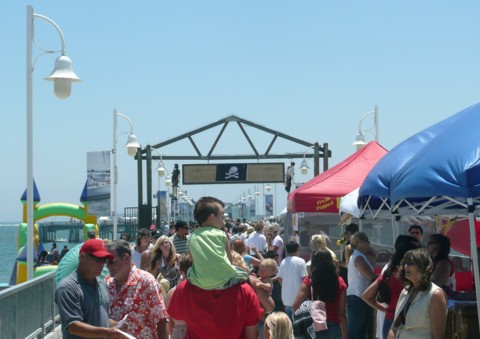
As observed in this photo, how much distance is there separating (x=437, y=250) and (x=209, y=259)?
3660 millimetres

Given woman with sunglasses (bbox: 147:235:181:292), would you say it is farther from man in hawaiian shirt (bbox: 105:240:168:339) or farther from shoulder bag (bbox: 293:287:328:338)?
man in hawaiian shirt (bbox: 105:240:168:339)

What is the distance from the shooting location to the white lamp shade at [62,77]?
42.3ft

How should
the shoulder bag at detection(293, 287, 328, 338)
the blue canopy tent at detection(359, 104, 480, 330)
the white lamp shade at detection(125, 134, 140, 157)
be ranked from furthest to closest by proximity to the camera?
the white lamp shade at detection(125, 134, 140, 157) < the shoulder bag at detection(293, 287, 328, 338) < the blue canopy tent at detection(359, 104, 480, 330)

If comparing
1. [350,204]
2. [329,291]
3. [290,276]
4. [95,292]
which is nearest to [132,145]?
[350,204]

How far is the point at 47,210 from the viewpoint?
126 feet

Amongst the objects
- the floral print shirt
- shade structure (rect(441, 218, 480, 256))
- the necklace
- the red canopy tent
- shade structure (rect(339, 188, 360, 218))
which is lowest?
the floral print shirt

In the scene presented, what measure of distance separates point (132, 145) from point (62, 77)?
13608 mm

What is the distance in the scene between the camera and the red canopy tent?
16469 millimetres

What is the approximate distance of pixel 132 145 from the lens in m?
26.5

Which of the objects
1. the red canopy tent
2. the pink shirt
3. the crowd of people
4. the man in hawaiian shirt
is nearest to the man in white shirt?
the crowd of people

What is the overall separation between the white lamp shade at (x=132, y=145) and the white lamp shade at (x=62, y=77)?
43.5ft

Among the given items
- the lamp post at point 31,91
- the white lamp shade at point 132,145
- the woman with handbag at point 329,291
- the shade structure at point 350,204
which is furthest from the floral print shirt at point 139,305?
the white lamp shade at point 132,145

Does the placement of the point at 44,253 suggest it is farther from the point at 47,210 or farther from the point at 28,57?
the point at 28,57

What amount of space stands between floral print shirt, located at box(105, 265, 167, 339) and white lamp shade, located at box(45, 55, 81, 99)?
672 cm
